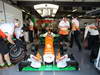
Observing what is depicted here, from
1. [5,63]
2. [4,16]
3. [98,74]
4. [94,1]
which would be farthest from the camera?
[94,1]

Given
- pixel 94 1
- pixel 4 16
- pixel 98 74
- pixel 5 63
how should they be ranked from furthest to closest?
pixel 94 1, pixel 4 16, pixel 5 63, pixel 98 74

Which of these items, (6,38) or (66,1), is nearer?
(6,38)

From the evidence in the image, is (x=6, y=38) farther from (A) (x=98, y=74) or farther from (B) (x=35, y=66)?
(A) (x=98, y=74)

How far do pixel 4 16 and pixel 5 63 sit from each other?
5.67 ft

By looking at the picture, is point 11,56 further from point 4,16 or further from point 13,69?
point 4,16

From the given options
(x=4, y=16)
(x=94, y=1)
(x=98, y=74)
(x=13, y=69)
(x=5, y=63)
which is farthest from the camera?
(x=94, y=1)

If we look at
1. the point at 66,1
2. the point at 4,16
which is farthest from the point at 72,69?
the point at 66,1

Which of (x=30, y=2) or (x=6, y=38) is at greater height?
(x=30, y=2)

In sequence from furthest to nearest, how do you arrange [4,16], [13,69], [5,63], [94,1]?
[94,1]
[4,16]
[5,63]
[13,69]

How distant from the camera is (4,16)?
14.5 ft

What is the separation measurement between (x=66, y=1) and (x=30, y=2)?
1.83 m

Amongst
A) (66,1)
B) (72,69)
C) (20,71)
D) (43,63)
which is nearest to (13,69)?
(20,71)

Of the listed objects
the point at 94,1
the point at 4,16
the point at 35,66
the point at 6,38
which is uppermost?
the point at 94,1

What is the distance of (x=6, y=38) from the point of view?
3.40m
